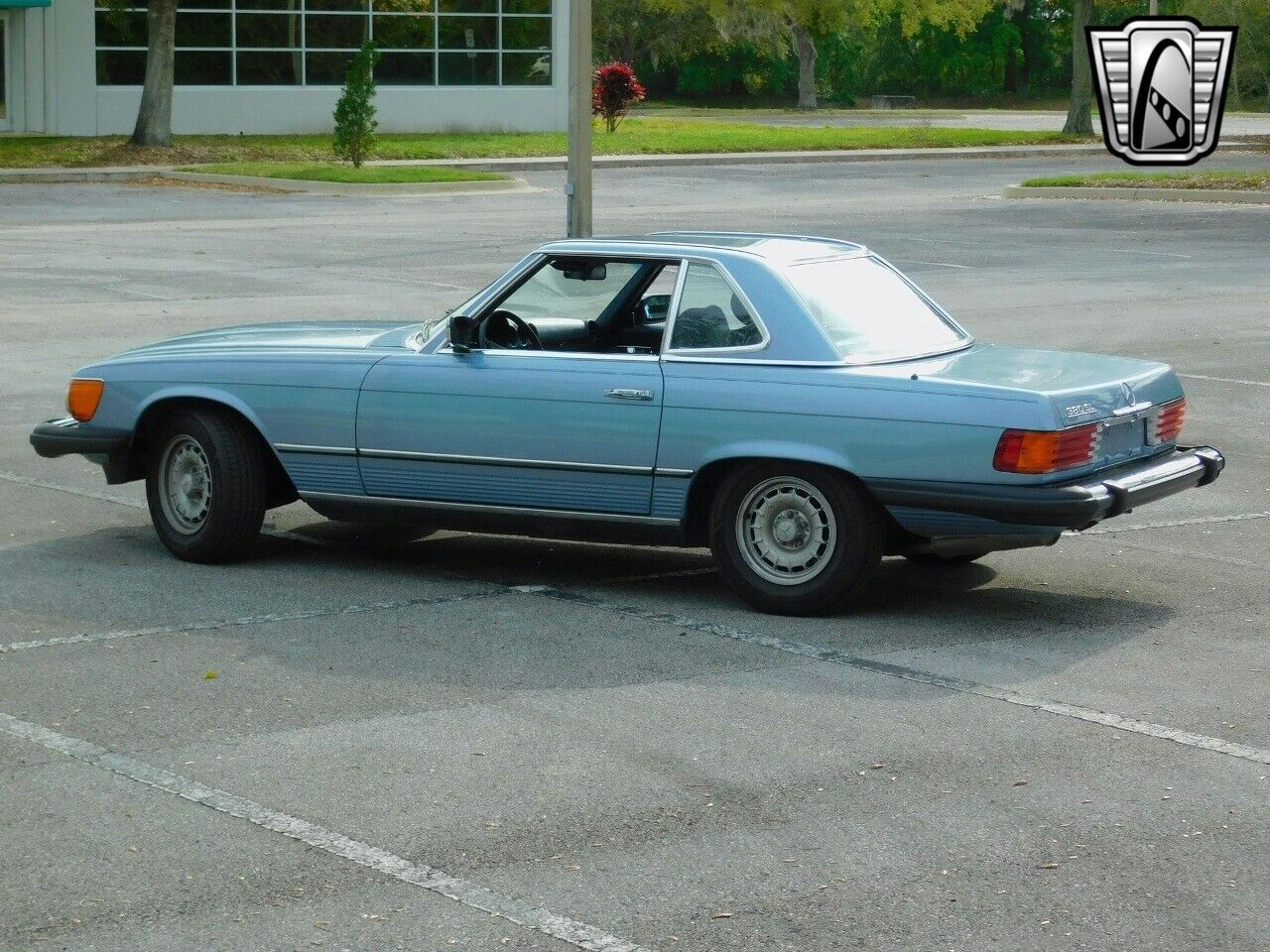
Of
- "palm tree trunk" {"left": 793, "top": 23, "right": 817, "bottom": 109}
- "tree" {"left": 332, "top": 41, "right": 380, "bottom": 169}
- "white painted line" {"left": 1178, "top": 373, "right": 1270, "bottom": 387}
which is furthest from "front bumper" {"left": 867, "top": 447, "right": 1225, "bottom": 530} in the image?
"palm tree trunk" {"left": 793, "top": 23, "right": 817, "bottom": 109}

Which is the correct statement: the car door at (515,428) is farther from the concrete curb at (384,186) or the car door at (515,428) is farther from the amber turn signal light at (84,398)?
the concrete curb at (384,186)

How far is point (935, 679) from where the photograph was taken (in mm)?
6754

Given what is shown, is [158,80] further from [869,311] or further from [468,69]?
[869,311]

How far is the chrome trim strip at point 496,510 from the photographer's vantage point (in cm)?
777

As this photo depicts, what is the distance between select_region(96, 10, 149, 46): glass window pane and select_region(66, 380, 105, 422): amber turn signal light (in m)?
39.9

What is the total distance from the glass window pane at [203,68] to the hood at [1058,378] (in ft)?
138

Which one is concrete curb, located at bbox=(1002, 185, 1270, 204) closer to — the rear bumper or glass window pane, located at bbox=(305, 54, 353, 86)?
glass window pane, located at bbox=(305, 54, 353, 86)

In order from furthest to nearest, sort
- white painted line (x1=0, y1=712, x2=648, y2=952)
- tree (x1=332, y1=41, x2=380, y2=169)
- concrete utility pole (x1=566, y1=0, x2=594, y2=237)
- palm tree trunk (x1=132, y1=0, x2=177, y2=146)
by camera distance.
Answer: palm tree trunk (x1=132, y1=0, x2=177, y2=146) → tree (x1=332, y1=41, x2=380, y2=169) → concrete utility pole (x1=566, y1=0, x2=594, y2=237) → white painted line (x1=0, y1=712, x2=648, y2=952)

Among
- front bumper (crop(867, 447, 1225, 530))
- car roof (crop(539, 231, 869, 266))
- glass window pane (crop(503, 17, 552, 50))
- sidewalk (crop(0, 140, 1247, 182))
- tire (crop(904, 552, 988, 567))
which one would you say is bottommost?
tire (crop(904, 552, 988, 567))

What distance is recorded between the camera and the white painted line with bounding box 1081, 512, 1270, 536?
31.1 feet

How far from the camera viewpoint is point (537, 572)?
848 centimetres

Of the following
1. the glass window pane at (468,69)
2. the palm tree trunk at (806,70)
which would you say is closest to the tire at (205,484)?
the glass window pane at (468,69)

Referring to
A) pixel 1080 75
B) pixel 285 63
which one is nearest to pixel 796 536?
pixel 285 63

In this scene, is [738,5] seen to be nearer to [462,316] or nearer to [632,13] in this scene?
[632,13]
